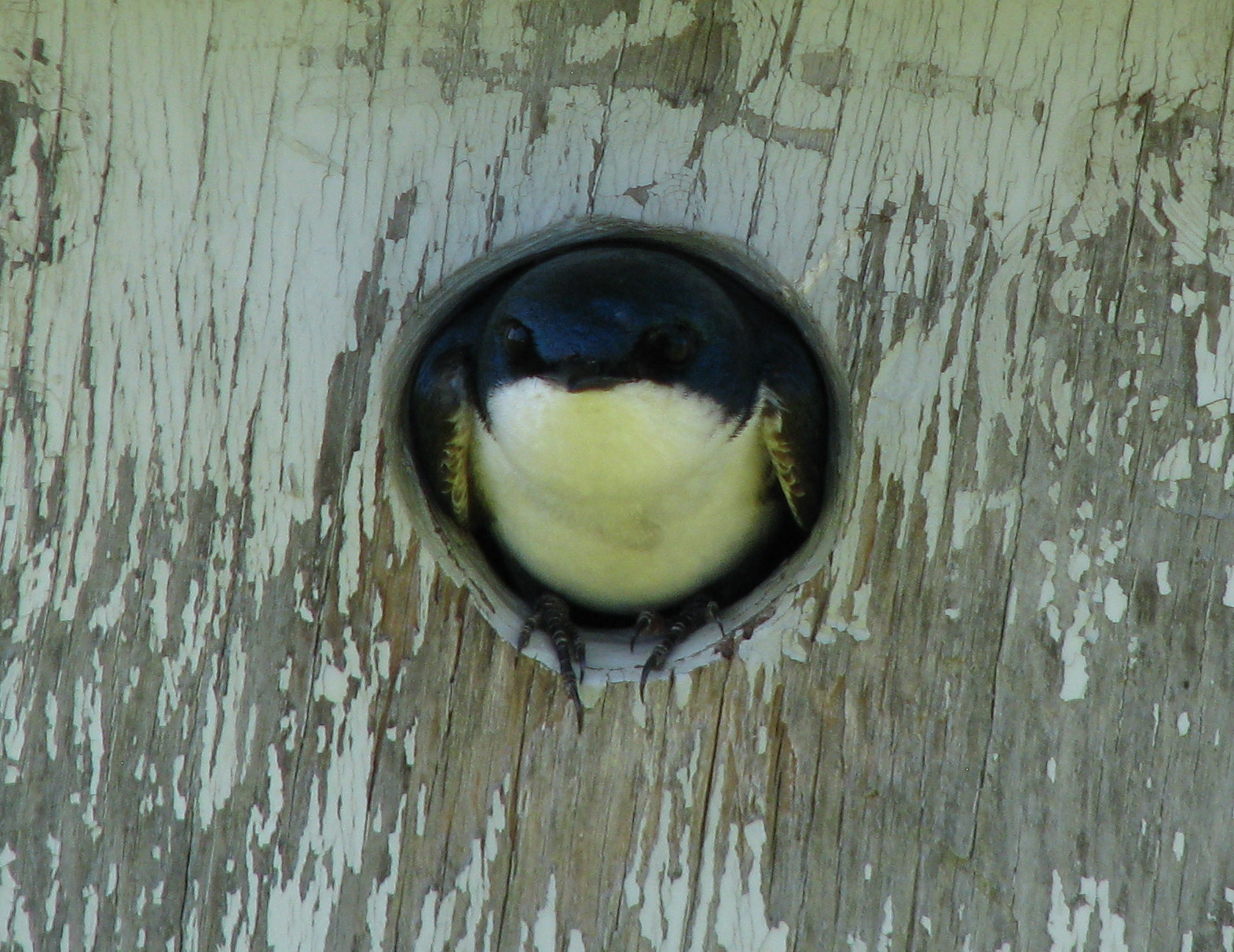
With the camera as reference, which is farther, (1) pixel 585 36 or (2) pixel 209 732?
(1) pixel 585 36

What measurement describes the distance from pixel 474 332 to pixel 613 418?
32 cm

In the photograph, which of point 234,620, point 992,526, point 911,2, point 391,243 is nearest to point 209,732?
point 234,620

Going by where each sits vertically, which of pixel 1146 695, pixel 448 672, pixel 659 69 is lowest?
pixel 448 672

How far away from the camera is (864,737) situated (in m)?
1.70

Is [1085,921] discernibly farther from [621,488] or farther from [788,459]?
[621,488]

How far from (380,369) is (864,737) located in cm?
75

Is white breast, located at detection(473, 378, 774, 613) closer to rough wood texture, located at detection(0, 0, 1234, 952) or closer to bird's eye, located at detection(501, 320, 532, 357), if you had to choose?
bird's eye, located at detection(501, 320, 532, 357)

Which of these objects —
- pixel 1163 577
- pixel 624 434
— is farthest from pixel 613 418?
pixel 1163 577

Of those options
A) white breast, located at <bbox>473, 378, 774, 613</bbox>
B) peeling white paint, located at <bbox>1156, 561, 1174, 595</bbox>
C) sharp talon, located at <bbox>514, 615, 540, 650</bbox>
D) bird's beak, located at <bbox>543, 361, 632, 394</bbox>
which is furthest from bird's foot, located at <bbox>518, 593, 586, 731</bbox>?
peeling white paint, located at <bbox>1156, 561, 1174, 595</bbox>

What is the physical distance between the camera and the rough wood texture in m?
1.69

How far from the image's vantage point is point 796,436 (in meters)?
2.02

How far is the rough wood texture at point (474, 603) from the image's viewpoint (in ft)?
5.54

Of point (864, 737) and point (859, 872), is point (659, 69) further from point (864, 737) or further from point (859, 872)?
point (859, 872)

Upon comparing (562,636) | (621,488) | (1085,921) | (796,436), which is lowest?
(1085,921)
